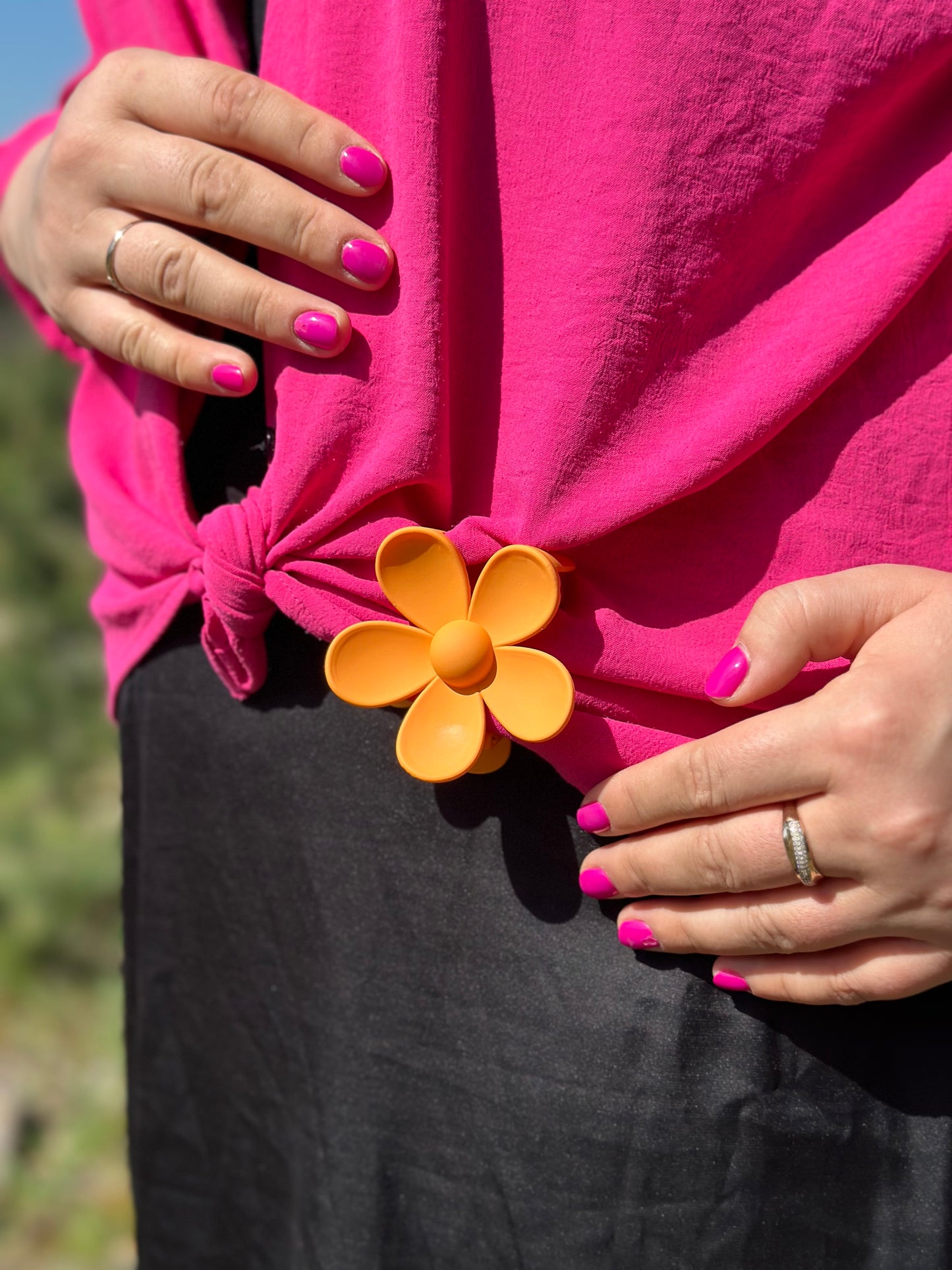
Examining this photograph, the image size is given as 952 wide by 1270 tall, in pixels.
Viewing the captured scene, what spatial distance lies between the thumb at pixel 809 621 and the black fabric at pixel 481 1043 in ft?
0.71

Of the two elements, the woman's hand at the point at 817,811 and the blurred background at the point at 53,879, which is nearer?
the woman's hand at the point at 817,811

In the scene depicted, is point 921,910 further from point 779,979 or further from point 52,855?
point 52,855

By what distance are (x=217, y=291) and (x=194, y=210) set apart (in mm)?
78

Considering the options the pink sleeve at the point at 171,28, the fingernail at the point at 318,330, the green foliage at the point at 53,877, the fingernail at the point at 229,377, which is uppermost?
the pink sleeve at the point at 171,28

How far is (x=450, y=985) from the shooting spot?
88 cm

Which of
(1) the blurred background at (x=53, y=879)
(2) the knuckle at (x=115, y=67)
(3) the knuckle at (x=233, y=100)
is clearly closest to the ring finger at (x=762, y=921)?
(3) the knuckle at (x=233, y=100)

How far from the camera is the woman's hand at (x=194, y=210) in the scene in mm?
821

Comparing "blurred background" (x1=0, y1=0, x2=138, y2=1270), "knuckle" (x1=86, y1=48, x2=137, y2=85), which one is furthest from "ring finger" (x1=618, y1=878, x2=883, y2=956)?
"blurred background" (x1=0, y1=0, x2=138, y2=1270)

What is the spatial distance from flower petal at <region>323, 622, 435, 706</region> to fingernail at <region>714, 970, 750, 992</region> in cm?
35

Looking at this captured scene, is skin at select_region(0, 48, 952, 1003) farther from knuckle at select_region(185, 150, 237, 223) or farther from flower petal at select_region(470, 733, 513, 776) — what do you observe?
flower petal at select_region(470, 733, 513, 776)

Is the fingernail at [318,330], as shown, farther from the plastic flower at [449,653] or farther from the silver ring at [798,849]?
the silver ring at [798,849]

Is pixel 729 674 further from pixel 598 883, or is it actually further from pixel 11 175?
pixel 11 175

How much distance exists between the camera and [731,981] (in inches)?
31.5

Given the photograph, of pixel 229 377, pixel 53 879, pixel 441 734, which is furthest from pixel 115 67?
pixel 53 879
